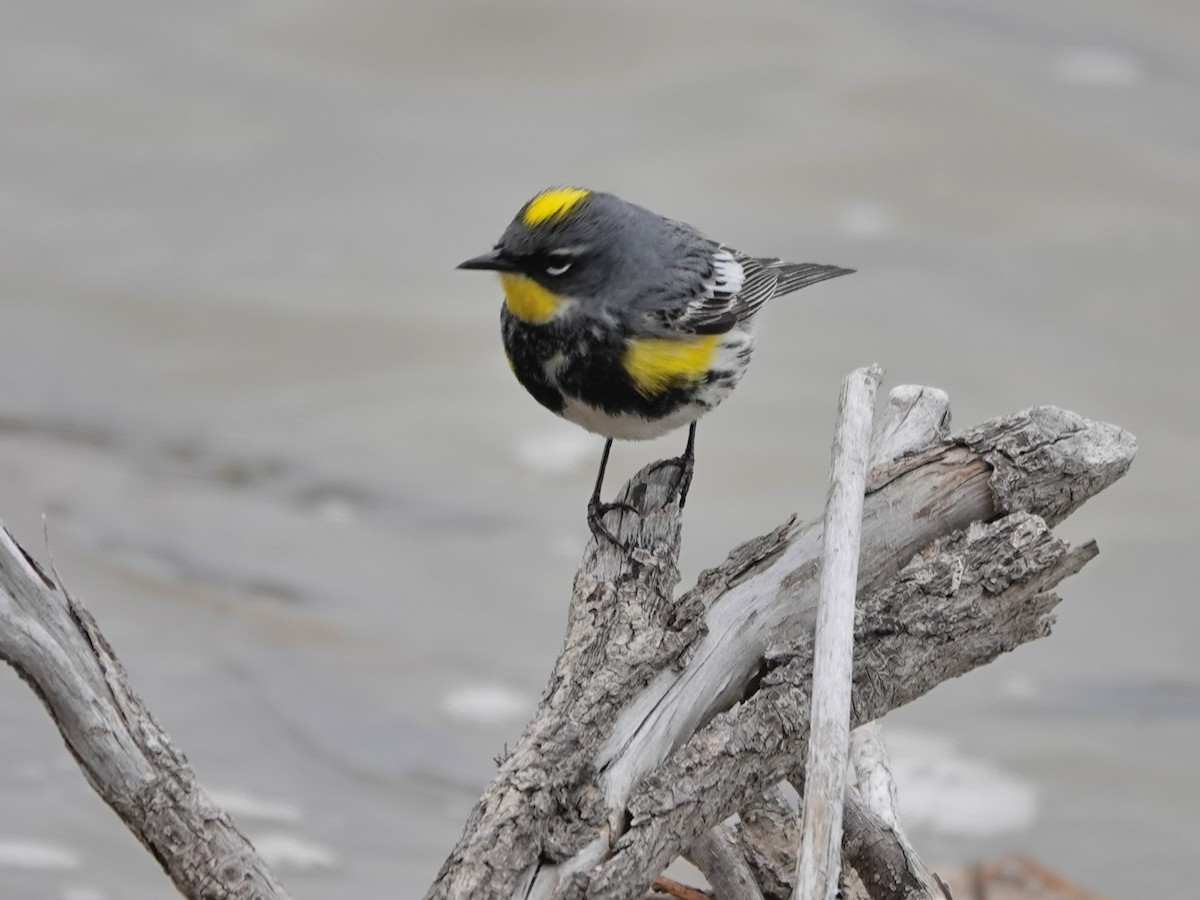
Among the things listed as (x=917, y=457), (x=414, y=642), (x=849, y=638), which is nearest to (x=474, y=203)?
(x=414, y=642)

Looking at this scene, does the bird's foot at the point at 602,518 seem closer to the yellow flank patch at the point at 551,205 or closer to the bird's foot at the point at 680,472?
the bird's foot at the point at 680,472

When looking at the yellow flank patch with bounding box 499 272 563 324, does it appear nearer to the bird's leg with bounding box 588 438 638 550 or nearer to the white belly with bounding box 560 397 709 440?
the white belly with bounding box 560 397 709 440

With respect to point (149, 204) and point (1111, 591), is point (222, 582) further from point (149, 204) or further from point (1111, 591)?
point (1111, 591)

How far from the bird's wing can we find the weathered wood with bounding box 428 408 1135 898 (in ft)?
3.44

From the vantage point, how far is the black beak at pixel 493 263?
3.91 m

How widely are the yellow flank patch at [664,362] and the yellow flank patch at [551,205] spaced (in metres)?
0.35

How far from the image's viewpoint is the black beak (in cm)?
391

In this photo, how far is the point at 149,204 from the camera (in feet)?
28.7

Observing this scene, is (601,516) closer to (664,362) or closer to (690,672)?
(664,362)

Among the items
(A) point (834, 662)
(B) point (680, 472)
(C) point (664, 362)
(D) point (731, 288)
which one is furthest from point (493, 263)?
(A) point (834, 662)

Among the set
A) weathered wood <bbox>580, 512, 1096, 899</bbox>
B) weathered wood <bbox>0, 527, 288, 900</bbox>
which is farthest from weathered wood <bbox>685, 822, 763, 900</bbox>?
weathered wood <bbox>0, 527, 288, 900</bbox>

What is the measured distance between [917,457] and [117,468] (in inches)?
193

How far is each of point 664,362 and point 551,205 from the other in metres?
0.46

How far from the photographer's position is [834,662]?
100.0 inches
